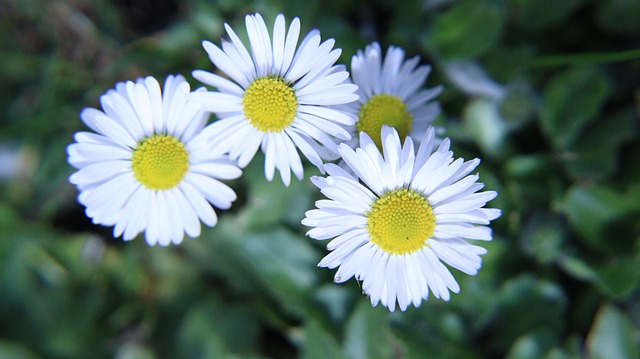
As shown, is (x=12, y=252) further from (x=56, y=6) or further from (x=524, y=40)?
(x=524, y=40)

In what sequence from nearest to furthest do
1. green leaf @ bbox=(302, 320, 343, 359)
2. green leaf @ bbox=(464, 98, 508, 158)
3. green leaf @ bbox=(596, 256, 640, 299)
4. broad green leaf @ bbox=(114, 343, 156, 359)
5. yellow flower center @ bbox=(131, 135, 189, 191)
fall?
yellow flower center @ bbox=(131, 135, 189, 191)
green leaf @ bbox=(596, 256, 640, 299)
green leaf @ bbox=(302, 320, 343, 359)
green leaf @ bbox=(464, 98, 508, 158)
broad green leaf @ bbox=(114, 343, 156, 359)

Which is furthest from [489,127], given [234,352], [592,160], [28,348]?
[28,348]

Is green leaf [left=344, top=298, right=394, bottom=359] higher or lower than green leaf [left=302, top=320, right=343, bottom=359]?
higher

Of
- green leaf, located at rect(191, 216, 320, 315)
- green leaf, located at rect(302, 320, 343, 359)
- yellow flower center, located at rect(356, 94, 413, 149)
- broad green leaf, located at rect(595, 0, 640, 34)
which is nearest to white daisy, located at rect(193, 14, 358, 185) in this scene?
yellow flower center, located at rect(356, 94, 413, 149)

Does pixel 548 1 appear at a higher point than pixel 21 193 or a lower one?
higher

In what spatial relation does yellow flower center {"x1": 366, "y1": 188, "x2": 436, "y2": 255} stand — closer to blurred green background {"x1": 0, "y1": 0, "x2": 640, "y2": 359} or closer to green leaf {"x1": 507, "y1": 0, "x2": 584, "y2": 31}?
blurred green background {"x1": 0, "y1": 0, "x2": 640, "y2": 359}

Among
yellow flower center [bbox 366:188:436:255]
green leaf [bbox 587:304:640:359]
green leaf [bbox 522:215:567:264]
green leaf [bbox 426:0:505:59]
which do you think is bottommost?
yellow flower center [bbox 366:188:436:255]

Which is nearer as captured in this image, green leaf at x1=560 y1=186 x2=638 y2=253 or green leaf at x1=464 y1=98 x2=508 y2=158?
green leaf at x1=560 y1=186 x2=638 y2=253

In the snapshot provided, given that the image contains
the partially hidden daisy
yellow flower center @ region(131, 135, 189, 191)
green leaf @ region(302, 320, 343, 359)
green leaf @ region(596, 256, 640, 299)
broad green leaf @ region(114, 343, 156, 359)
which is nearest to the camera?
the partially hidden daisy
